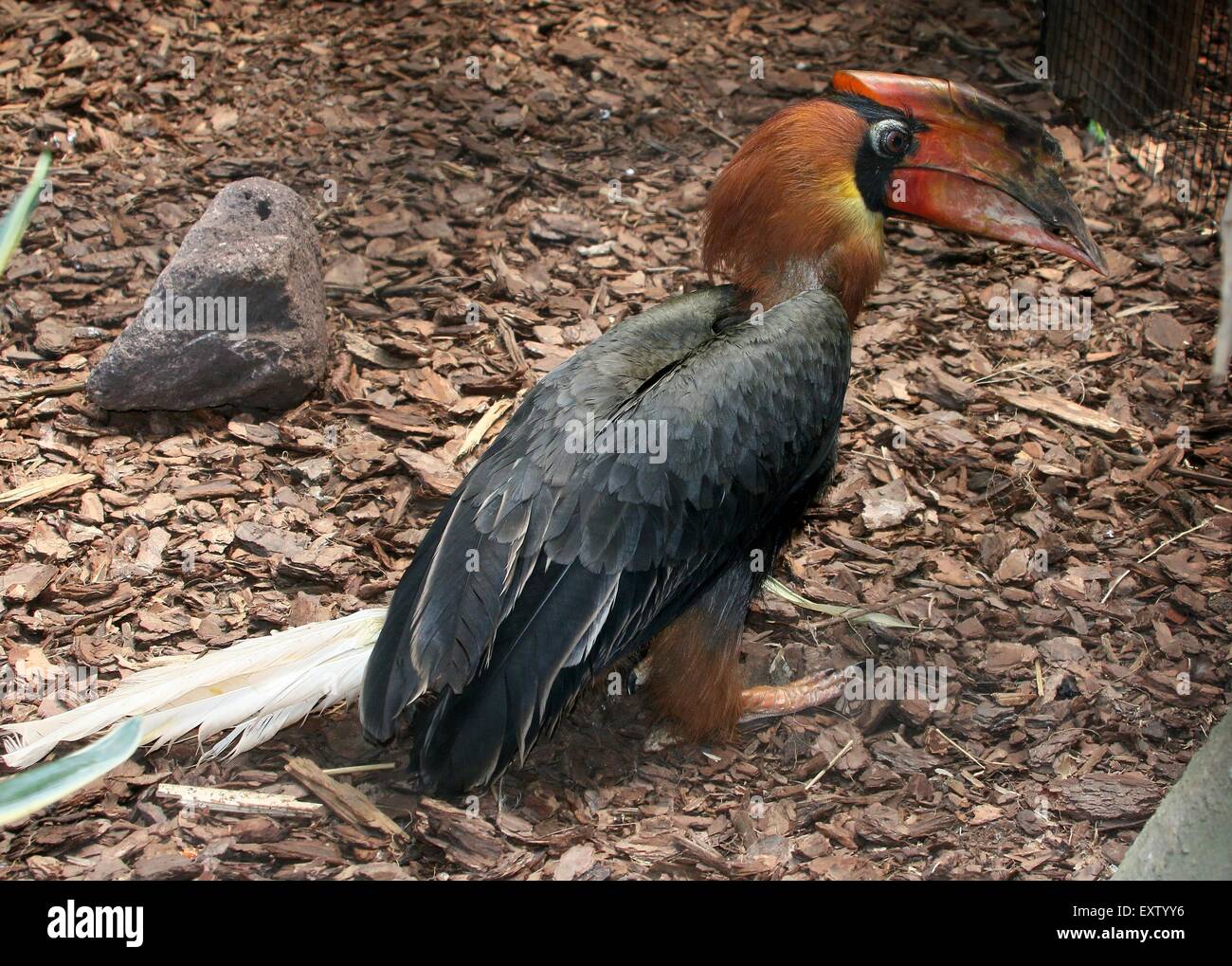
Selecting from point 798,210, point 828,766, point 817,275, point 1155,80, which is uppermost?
point 1155,80

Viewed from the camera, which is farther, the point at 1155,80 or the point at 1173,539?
the point at 1155,80

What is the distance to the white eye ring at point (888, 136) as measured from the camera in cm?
620

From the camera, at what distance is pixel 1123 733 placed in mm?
5566

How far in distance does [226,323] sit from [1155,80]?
7.10 metres

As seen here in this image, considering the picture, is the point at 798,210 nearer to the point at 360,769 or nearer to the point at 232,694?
the point at 360,769

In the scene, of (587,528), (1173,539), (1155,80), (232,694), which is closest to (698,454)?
(587,528)

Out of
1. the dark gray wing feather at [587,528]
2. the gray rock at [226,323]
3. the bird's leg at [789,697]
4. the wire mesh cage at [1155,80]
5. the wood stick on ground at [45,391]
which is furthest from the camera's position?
the wire mesh cage at [1155,80]

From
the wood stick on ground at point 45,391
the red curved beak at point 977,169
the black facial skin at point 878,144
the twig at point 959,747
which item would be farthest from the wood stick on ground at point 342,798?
the red curved beak at point 977,169

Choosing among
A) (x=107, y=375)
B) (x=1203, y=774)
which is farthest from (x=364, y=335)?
(x=1203, y=774)

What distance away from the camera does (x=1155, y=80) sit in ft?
30.5

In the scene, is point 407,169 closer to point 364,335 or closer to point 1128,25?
→ point 364,335

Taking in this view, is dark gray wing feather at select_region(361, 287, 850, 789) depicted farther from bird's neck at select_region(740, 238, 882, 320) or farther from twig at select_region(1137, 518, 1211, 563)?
twig at select_region(1137, 518, 1211, 563)

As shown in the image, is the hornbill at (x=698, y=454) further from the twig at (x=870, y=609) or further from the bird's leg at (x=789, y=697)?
the twig at (x=870, y=609)

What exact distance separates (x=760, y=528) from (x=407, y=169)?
450 centimetres
